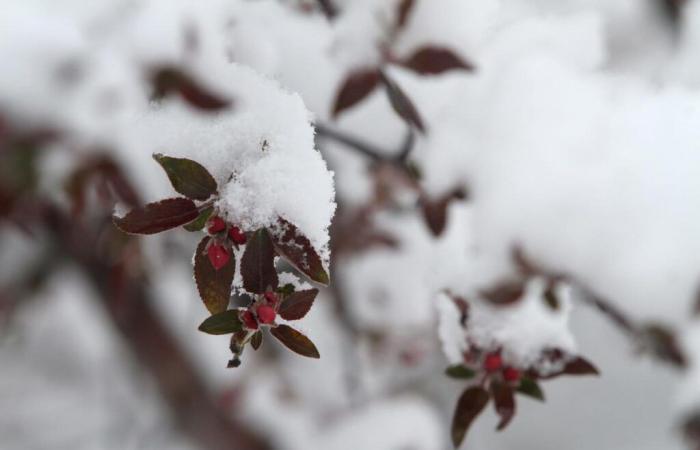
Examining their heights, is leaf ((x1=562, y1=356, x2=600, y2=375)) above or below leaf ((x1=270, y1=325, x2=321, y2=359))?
above

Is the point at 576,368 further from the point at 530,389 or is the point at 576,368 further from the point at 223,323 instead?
the point at 223,323

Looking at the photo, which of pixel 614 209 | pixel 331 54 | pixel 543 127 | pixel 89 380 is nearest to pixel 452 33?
pixel 331 54

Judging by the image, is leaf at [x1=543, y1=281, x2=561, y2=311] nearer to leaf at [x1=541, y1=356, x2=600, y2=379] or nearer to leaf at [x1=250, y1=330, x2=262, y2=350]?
leaf at [x1=541, y1=356, x2=600, y2=379]

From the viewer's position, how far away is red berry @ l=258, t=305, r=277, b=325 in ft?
1.87

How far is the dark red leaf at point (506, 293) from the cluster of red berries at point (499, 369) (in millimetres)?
112

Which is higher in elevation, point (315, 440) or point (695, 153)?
point (695, 153)

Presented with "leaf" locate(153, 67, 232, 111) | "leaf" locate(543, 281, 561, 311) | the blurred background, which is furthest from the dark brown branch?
"leaf" locate(543, 281, 561, 311)

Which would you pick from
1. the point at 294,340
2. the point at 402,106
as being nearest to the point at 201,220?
the point at 294,340

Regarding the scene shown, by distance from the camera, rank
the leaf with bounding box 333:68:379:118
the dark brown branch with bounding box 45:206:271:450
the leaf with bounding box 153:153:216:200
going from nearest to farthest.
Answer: the leaf with bounding box 153:153:216:200, the leaf with bounding box 333:68:379:118, the dark brown branch with bounding box 45:206:271:450

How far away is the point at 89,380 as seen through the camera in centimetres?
362

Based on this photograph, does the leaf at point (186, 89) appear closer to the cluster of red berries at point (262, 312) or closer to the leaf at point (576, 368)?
the cluster of red berries at point (262, 312)

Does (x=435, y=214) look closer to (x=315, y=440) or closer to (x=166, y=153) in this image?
(x=166, y=153)

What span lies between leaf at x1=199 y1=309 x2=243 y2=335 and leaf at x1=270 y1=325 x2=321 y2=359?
0.10 feet

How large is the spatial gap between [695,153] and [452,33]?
46cm
